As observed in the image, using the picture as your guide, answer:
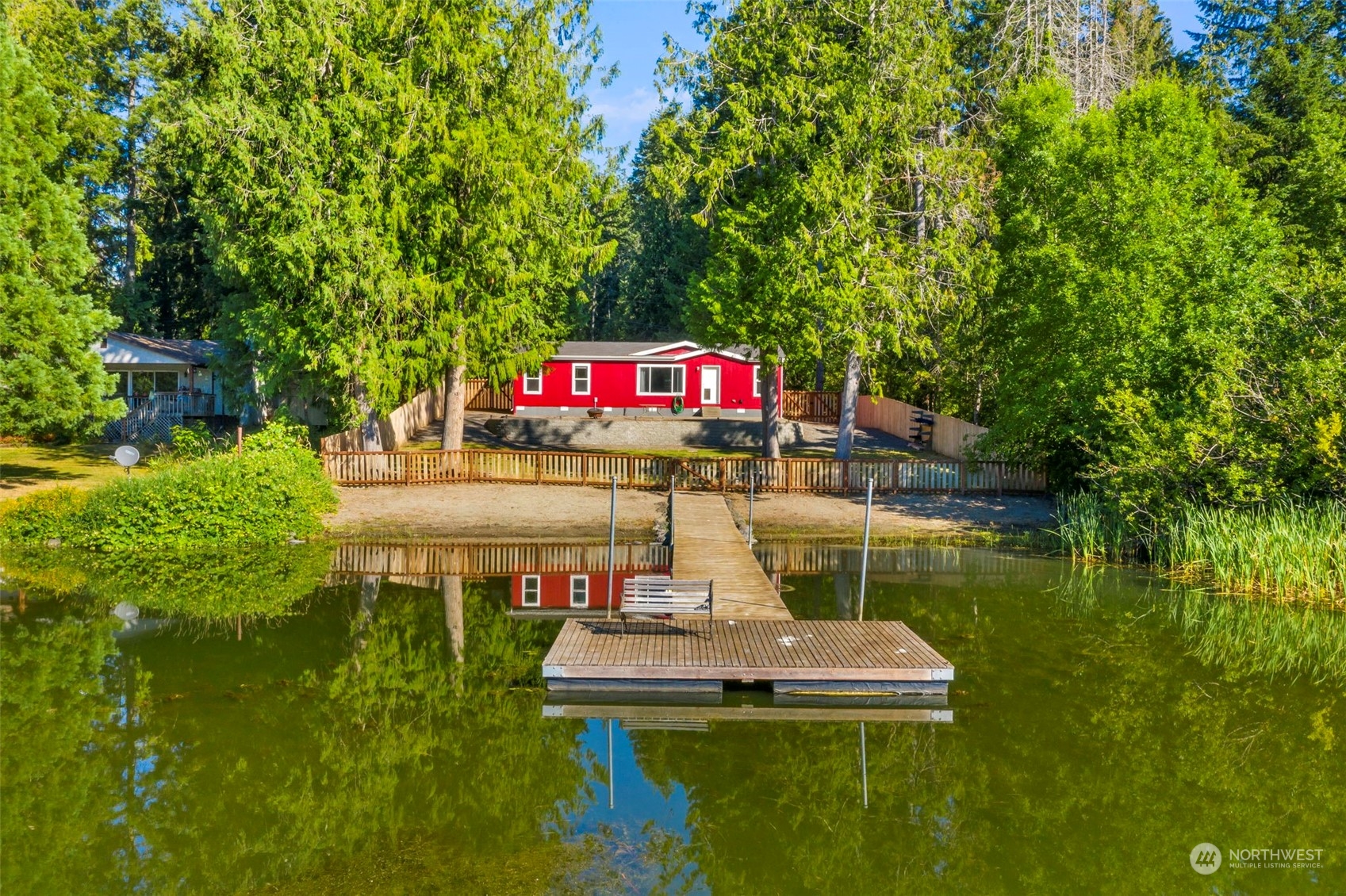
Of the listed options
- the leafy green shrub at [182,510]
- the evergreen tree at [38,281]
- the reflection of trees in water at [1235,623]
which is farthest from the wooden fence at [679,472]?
the reflection of trees in water at [1235,623]

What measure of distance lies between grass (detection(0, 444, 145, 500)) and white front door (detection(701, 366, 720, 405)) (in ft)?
76.9

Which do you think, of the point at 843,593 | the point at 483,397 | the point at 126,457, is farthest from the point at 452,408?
the point at 843,593

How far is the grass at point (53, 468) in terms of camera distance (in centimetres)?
2911

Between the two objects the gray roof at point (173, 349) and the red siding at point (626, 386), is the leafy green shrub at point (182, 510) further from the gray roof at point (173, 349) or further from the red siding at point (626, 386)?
the red siding at point (626, 386)

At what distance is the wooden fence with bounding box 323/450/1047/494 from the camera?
30.0 m

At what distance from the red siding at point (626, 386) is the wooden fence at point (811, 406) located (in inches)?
83.3

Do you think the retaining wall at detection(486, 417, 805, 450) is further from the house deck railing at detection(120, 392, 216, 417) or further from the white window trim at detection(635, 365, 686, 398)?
the house deck railing at detection(120, 392, 216, 417)

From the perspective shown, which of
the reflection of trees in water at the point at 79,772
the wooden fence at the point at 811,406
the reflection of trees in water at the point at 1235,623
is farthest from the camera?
the wooden fence at the point at 811,406

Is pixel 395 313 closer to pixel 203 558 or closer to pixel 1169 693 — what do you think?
pixel 203 558

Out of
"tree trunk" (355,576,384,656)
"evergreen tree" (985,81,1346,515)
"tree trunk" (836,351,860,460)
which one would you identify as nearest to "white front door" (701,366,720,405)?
"tree trunk" (836,351,860,460)

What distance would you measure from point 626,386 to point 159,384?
70.8ft

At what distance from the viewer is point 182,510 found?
2330cm

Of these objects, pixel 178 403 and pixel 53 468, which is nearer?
pixel 53 468

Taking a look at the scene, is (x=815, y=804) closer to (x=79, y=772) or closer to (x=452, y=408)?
(x=79, y=772)
